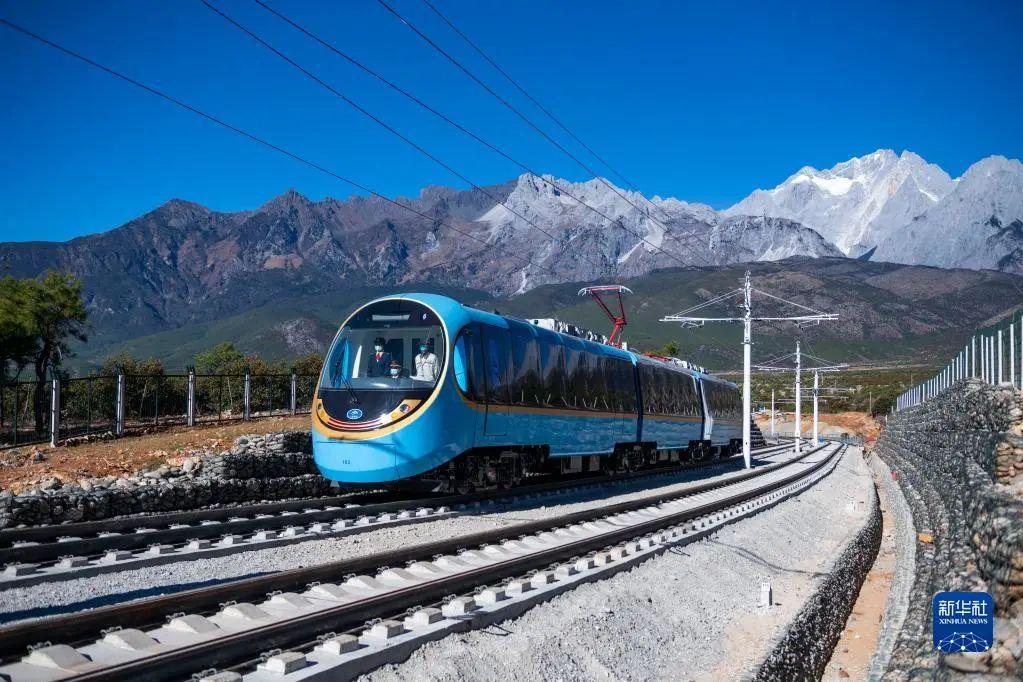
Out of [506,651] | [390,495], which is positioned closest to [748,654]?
[506,651]

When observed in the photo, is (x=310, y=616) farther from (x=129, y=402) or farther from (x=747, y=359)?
(x=747, y=359)

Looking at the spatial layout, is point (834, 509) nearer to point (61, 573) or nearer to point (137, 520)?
point (137, 520)

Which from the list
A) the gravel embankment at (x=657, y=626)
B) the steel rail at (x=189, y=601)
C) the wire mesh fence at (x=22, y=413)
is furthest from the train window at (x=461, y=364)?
the wire mesh fence at (x=22, y=413)

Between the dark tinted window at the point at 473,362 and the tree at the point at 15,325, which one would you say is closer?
the dark tinted window at the point at 473,362

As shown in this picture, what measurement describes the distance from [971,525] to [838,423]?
383 feet

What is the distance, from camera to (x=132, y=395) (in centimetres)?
2673

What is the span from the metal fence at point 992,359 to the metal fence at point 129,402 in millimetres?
20261

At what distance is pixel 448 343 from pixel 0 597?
842 cm

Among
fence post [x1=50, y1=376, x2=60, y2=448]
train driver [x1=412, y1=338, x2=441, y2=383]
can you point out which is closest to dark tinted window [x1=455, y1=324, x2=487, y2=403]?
train driver [x1=412, y1=338, x2=441, y2=383]

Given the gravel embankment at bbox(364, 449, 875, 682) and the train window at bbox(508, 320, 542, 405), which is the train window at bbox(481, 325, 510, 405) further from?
the gravel embankment at bbox(364, 449, 875, 682)

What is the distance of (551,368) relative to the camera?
19906 mm

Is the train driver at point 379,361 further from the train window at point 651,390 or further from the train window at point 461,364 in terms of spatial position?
the train window at point 651,390

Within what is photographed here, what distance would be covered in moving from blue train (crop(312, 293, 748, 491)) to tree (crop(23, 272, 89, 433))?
22287 mm

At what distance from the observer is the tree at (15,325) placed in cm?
3399
